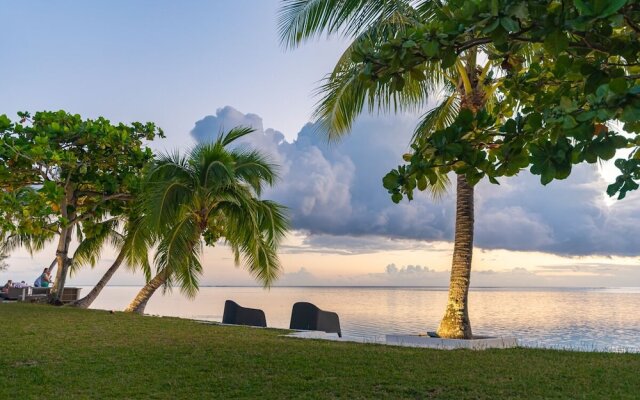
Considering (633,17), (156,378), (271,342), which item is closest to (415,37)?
(633,17)

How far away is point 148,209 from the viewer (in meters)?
13.7

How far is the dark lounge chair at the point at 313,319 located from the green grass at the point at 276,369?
8.72 ft

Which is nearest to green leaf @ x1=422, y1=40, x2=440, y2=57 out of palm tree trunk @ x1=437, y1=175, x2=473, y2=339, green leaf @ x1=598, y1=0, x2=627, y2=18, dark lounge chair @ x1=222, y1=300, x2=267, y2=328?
green leaf @ x1=598, y1=0, x2=627, y2=18

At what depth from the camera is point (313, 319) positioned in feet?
41.7

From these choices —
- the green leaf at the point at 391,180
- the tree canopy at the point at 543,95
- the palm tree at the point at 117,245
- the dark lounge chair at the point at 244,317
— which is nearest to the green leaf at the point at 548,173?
the tree canopy at the point at 543,95

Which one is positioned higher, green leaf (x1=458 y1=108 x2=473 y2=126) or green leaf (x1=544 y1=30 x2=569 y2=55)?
green leaf (x1=544 y1=30 x2=569 y2=55)

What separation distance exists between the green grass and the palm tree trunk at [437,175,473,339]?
127cm

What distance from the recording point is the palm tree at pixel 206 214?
14.1m

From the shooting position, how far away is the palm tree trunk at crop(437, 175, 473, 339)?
33.3 ft

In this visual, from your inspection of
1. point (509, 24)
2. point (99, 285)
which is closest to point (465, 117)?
point (509, 24)

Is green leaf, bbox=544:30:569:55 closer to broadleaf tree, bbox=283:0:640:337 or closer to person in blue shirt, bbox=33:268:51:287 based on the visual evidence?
broadleaf tree, bbox=283:0:640:337

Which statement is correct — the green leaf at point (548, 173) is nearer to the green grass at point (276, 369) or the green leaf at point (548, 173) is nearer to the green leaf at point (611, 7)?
the green leaf at point (611, 7)

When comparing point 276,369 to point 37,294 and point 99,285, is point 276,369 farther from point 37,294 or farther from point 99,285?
point 37,294

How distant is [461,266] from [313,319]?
3.78 m
